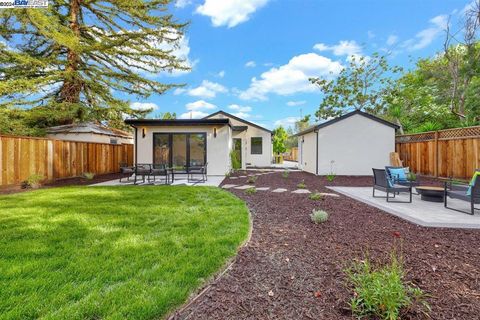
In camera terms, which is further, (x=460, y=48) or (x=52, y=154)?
(x=460, y=48)

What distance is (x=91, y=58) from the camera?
16078 mm

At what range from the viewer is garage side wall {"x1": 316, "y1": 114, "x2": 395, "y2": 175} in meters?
14.1

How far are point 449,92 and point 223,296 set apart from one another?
2284cm

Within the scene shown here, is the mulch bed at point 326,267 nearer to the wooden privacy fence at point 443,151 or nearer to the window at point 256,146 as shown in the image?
the wooden privacy fence at point 443,151

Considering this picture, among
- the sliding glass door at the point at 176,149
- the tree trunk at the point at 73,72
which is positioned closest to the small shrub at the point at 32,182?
the sliding glass door at the point at 176,149

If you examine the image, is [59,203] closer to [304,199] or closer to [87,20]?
[304,199]

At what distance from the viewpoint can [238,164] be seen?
18156 mm

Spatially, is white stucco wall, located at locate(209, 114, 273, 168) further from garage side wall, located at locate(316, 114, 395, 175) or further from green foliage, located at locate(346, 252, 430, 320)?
green foliage, located at locate(346, 252, 430, 320)

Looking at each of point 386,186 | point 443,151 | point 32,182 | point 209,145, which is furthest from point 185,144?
point 443,151

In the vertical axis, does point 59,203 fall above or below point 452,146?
below

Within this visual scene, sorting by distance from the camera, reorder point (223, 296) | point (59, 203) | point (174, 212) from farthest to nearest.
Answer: point (59, 203) < point (174, 212) < point (223, 296)

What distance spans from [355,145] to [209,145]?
865 cm

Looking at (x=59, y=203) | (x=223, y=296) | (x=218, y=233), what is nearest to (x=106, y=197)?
(x=59, y=203)

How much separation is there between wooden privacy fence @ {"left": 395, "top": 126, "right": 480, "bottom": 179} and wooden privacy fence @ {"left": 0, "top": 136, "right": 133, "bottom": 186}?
17498 millimetres
